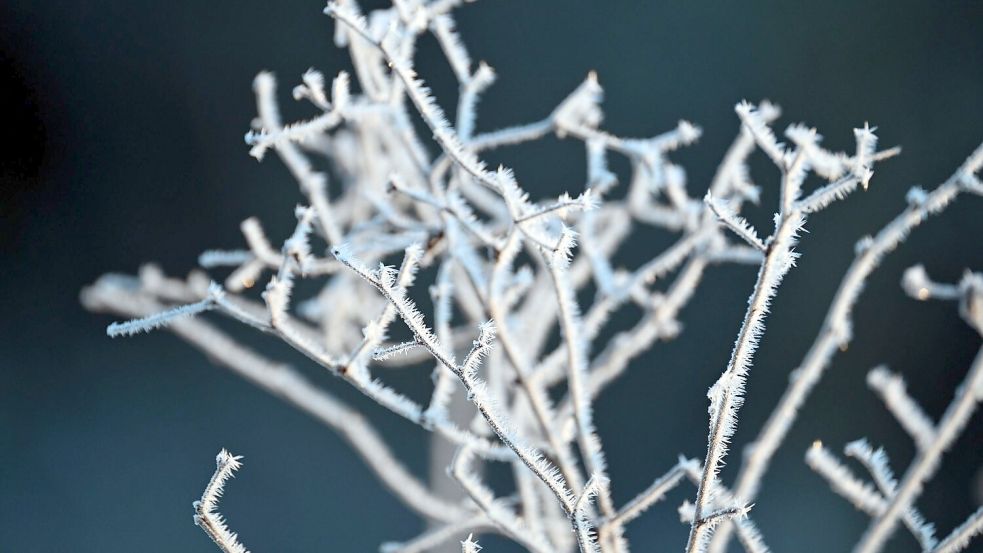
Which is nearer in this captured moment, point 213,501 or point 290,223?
point 213,501

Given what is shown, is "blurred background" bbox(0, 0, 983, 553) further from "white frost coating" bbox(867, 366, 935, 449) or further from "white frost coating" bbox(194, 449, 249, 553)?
"white frost coating" bbox(194, 449, 249, 553)

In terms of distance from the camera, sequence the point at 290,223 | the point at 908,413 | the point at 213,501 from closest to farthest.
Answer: the point at 213,501
the point at 908,413
the point at 290,223

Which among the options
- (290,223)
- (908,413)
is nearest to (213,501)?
(908,413)

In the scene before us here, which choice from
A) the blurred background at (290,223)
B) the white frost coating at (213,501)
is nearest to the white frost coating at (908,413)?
the white frost coating at (213,501)

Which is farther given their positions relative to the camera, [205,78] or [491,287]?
[205,78]

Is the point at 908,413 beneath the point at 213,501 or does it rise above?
above

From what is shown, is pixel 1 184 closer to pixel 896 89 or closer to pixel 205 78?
pixel 205 78

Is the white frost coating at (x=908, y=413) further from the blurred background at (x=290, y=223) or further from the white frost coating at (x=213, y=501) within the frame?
the blurred background at (x=290, y=223)

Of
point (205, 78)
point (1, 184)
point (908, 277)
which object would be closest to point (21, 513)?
point (1, 184)

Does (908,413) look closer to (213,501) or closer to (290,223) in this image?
(213,501)
